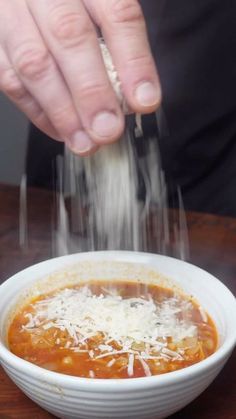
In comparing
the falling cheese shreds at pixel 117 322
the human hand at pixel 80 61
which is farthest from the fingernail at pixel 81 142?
the falling cheese shreds at pixel 117 322

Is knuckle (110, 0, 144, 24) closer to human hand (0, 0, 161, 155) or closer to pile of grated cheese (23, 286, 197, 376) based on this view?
human hand (0, 0, 161, 155)

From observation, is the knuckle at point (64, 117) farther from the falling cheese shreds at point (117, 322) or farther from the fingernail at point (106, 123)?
the falling cheese shreds at point (117, 322)

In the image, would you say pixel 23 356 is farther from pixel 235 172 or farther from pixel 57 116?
pixel 235 172

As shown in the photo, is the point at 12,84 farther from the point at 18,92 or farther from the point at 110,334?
the point at 110,334

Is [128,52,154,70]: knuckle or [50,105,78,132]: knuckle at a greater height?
[128,52,154,70]: knuckle

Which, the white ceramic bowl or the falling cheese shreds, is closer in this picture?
the white ceramic bowl

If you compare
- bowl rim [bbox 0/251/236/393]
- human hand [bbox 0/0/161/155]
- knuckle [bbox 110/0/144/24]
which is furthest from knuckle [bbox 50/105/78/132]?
bowl rim [bbox 0/251/236/393]

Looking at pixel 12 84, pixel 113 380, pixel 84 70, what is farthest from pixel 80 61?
pixel 113 380
